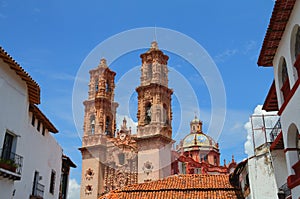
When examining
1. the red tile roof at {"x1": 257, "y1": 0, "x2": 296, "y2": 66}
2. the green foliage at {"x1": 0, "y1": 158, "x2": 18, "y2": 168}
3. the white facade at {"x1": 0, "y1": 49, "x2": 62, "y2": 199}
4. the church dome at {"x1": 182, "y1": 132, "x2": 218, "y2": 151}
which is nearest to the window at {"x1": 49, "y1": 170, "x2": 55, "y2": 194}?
the white facade at {"x1": 0, "y1": 49, "x2": 62, "y2": 199}

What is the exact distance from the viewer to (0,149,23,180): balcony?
13.1 meters

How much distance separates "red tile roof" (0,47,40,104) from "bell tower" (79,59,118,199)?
27399mm

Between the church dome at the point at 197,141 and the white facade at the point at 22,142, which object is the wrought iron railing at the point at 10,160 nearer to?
the white facade at the point at 22,142

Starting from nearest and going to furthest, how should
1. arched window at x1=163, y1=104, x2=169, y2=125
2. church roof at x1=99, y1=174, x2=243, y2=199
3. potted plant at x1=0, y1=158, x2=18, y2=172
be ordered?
potted plant at x1=0, y1=158, x2=18, y2=172
church roof at x1=99, y1=174, x2=243, y2=199
arched window at x1=163, y1=104, x2=169, y2=125

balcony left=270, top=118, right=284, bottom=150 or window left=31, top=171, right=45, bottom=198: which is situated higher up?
balcony left=270, top=118, right=284, bottom=150

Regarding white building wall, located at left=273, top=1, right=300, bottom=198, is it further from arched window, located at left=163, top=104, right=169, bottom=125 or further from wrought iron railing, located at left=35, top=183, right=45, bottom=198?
arched window, located at left=163, top=104, right=169, bottom=125

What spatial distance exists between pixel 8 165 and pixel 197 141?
46039 mm

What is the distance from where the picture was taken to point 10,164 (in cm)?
1357

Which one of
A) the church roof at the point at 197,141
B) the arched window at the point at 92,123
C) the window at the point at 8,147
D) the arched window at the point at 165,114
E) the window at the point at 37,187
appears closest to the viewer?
the window at the point at 8,147

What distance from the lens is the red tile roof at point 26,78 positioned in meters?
13.6

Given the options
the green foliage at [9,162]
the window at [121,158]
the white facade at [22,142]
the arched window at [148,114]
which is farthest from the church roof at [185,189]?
the window at [121,158]

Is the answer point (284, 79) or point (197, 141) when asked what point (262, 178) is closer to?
point (284, 79)

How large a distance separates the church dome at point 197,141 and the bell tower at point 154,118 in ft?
51.7

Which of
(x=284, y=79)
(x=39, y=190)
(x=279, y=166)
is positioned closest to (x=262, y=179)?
(x=279, y=166)
